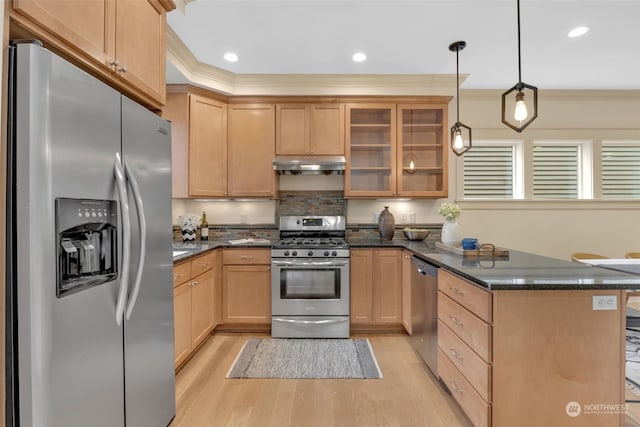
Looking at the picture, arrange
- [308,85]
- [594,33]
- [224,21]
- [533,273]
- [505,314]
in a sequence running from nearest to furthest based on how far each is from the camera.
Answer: [505,314] → [533,273] → [224,21] → [594,33] → [308,85]

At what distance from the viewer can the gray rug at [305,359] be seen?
2.46m

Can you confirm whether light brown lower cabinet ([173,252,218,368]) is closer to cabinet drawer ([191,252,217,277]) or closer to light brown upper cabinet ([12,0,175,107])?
cabinet drawer ([191,252,217,277])

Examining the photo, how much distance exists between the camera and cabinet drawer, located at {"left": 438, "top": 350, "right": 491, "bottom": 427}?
1.55 metres

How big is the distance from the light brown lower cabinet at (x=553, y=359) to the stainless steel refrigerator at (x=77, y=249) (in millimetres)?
1644

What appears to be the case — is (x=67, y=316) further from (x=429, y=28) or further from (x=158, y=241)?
(x=429, y=28)

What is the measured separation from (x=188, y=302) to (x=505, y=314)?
2.23 m

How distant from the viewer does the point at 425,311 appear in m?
2.42

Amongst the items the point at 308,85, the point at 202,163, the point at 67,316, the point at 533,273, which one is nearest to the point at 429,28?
the point at 308,85

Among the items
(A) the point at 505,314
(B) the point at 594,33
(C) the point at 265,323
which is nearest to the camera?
(A) the point at 505,314

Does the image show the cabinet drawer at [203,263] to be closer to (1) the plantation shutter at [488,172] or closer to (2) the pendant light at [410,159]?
(2) the pendant light at [410,159]

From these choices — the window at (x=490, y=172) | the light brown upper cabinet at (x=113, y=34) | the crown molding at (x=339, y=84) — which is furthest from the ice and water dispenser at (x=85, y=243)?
the window at (x=490, y=172)

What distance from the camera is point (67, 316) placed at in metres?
1.00

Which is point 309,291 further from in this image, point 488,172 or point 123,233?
point 488,172

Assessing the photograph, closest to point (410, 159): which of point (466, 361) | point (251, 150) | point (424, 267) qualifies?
point (424, 267)
